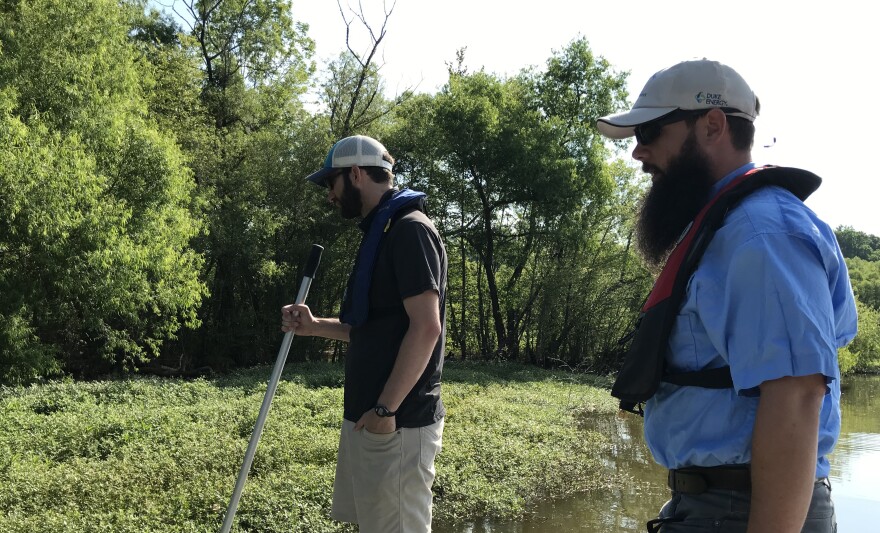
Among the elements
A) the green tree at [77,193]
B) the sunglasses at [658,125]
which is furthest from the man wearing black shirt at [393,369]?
the green tree at [77,193]

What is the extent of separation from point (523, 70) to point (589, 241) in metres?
6.34

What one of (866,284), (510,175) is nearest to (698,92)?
(510,175)

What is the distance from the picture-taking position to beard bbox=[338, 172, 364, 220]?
3.02 m

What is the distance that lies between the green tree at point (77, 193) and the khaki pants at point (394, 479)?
392 inches

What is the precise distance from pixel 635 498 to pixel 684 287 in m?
6.57

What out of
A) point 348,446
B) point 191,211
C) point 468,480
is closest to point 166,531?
point 348,446

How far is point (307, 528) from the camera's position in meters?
4.98

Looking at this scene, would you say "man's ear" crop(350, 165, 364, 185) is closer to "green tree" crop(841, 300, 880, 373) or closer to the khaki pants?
the khaki pants

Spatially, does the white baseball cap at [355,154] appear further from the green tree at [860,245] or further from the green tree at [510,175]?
the green tree at [860,245]

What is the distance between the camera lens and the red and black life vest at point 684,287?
1.47 m

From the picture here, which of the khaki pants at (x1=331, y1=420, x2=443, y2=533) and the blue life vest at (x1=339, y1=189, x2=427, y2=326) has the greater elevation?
the blue life vest at (x1=339, y1=189, x2=427, y2=326)

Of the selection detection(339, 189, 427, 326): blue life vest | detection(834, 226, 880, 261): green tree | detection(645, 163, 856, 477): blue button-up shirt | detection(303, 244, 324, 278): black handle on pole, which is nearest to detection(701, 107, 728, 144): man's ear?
detection(645, 163, 856, 477): blue button-up shirt

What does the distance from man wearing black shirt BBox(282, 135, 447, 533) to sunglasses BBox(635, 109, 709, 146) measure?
118 centimetres

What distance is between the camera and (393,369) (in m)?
2.63
